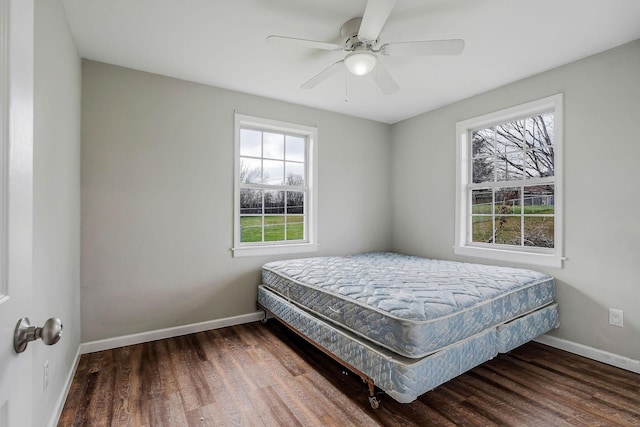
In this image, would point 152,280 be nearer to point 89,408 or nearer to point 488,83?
point 89,408

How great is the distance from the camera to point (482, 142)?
3531mm

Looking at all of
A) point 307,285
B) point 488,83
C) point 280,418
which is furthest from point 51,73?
point 488,83

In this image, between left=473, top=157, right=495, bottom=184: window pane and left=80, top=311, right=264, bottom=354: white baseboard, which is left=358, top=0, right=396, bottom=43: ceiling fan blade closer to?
left=473, top=157, right=495, bottom=184: window pane

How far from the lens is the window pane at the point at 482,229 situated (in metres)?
3.46

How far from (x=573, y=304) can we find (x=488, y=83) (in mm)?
2132

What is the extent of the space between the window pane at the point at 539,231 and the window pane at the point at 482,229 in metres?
0.37

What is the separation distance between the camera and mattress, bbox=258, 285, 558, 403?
1729 millimetres

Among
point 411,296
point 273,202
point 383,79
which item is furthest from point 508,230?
point 273,202

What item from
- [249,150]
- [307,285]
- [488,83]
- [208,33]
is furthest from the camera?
[249,150]

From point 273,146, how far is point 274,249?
3.89ft

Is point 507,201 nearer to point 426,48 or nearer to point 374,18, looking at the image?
point 426,48

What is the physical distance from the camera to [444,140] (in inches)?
148

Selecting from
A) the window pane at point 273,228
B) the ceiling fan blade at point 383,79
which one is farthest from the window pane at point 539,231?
the window pane at point 273,228

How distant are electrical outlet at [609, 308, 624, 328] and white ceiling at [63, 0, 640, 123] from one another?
80.2 inches
